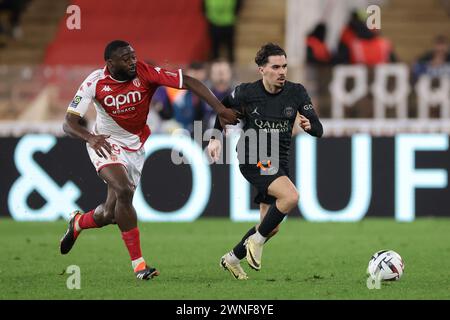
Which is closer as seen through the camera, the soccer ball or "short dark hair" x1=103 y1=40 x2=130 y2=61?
the soccer ball

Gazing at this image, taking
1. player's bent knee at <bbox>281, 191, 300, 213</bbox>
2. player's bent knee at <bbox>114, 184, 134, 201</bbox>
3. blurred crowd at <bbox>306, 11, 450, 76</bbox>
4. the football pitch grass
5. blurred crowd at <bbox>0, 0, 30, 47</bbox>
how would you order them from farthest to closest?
blurred crowd at <bbox>0, 0, 30, 47</bbox>
blurred crowd at <bbox>306, 11, 450, 76</bbox>
player's bent knee at <bbox>114, 184, 134, 201</bbox>
player's bent knee at <bbox>281, 191, 300, 213</bbox>
the football pitch grass

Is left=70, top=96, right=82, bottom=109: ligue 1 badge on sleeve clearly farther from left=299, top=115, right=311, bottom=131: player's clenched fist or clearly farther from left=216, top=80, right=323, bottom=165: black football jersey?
left=299, top=115, right=311, bottom=131: player's clenched fist

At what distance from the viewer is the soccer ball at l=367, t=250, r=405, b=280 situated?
9.97 m

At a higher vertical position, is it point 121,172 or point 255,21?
point 255,21

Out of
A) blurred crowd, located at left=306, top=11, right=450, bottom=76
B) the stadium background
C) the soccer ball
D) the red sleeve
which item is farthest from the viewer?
blurred crowd, located at left=306, top=11, right=450, bottom=76

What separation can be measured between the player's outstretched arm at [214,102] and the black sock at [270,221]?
86 centimetres

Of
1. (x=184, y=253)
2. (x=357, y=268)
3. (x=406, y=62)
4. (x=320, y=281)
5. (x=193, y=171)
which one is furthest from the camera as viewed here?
(x=406, y=62)

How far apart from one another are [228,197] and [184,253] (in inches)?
150

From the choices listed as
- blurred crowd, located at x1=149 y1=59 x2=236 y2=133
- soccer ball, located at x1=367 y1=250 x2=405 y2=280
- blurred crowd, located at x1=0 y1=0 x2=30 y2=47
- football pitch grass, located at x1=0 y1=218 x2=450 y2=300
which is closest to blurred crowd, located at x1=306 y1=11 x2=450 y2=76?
blurred crowd, located at x1=149 y1=59 x2=236 y2=133

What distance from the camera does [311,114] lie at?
412 inches

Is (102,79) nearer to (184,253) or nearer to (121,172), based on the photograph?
(121,172)

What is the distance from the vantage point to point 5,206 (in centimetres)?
1673

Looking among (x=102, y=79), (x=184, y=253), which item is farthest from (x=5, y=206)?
(x=102, y=79)
